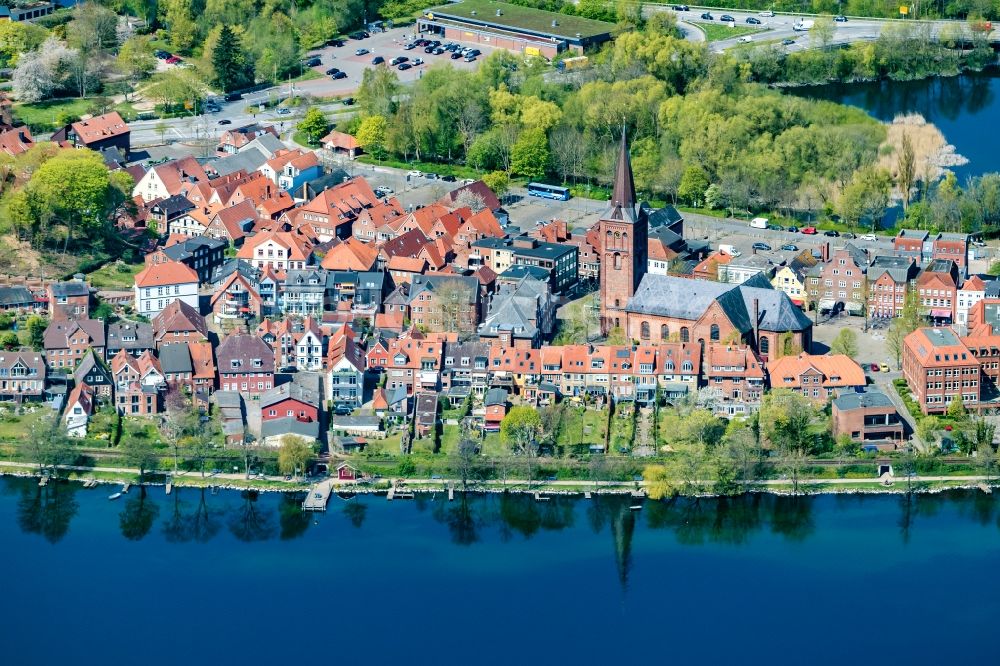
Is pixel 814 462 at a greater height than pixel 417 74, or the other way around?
pixel 417 74

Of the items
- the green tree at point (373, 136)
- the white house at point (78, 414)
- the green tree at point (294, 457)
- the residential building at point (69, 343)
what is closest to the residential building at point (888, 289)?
the green tree at point (294, 457)

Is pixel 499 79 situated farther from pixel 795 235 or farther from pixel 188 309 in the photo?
pixel 188 309

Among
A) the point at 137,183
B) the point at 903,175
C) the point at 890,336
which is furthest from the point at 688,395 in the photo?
the point at 137,183

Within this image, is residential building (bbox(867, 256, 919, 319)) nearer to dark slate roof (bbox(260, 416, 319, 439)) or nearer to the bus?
the bus

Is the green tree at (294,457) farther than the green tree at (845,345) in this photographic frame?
No

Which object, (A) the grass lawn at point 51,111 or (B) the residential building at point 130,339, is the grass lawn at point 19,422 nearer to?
(B) the residential building at point 130,339

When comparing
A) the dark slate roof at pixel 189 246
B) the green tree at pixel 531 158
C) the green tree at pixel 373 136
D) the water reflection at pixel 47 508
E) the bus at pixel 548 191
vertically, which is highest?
the green tree at pixel 373 136

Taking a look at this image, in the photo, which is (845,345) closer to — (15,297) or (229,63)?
(15,297)

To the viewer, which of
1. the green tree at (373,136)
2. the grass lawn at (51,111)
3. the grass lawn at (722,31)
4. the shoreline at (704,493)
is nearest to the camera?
the shoreline at (704,493)

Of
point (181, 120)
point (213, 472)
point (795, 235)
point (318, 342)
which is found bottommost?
point (213, 472)
